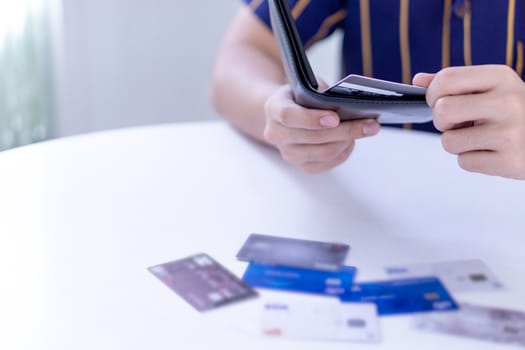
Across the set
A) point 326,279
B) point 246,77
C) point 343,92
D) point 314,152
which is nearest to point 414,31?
point 246,77

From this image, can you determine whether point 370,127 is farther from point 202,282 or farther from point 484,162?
point 202,282

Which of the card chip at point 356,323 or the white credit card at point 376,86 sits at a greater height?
the white credit card at point 376,86

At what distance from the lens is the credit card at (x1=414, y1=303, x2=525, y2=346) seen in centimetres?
65

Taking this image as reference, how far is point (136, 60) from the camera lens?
227 cm

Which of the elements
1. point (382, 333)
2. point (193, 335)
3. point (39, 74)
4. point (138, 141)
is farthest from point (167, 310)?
point (39, 74)

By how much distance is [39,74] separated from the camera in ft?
6.66

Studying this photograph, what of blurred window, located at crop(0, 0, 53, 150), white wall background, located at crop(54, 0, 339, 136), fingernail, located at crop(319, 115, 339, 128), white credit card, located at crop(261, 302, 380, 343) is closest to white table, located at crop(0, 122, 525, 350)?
white credit card, located at crop(261, 302, 380, 343)

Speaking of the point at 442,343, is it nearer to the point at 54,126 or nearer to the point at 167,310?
the point at 167,310

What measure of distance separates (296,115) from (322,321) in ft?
1.05

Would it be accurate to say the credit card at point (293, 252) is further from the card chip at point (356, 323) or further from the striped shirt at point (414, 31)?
the striped shirt at point (414, 31)

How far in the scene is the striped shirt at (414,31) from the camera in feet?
3.92

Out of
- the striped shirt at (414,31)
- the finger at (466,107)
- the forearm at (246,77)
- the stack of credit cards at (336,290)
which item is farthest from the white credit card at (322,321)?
the striped shirt at (414,31)

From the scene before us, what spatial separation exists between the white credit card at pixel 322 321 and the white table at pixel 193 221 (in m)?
0.01

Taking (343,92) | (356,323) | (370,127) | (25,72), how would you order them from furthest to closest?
(25,72) → (370,127) → (343,92) → (356,323)
